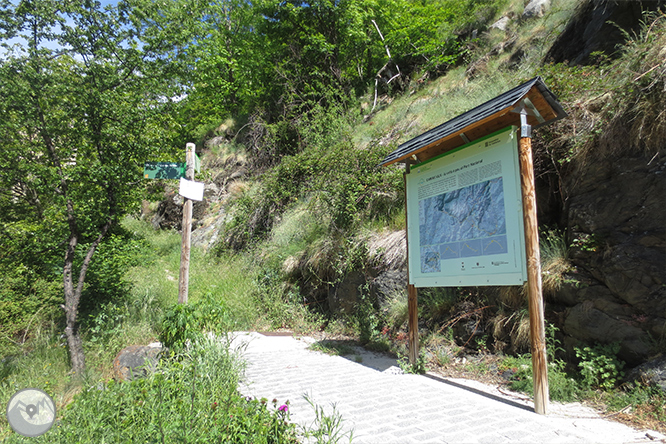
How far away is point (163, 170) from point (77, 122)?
1.99 meters

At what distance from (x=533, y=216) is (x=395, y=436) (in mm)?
2518

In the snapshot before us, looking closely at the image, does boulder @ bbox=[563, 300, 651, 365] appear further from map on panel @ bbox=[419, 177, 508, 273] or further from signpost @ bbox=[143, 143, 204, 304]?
signpost @ bbox=[143, 143, 204, 304]

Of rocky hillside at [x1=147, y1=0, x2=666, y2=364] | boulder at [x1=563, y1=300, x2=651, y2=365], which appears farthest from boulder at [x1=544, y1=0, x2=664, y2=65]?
boulder at [x1=563, y1=300, x2=651, y2=365]

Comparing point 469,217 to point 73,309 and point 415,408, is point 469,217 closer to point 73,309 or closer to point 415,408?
point 415,408

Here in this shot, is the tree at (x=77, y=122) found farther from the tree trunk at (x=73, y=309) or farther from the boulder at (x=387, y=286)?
the boulder at (x=387, y=286)

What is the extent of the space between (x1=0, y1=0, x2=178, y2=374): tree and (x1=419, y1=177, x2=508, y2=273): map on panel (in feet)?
17.1

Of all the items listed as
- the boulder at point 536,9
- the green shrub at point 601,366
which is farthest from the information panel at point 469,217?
the boulder at point 536,9

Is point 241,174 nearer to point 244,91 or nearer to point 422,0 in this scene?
point 244,91

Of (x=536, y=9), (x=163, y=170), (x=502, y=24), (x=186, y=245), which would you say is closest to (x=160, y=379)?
(x=186, y=245)

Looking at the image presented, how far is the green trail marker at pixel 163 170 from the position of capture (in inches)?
222

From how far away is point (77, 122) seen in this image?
6.23 m

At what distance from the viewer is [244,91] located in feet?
59.9

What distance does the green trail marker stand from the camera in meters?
5.64

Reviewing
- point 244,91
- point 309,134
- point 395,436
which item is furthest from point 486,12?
point 395,436
